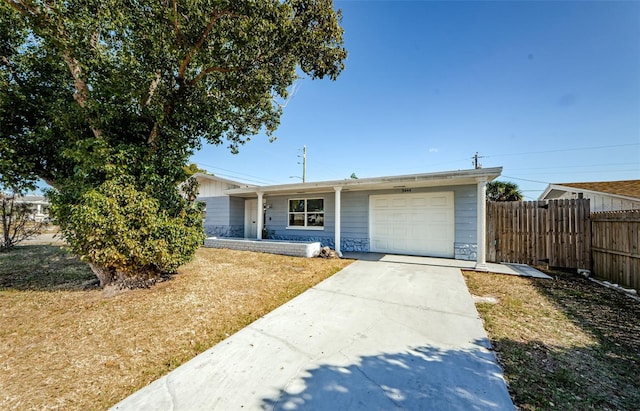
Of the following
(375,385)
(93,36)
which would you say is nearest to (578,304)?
(375,385)

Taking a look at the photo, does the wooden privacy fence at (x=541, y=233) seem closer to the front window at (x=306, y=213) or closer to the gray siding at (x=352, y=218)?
the gray siding at (x=352, y=218)

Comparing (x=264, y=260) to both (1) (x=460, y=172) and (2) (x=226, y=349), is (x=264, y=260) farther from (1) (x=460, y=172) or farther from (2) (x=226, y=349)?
(1) (x=460, y=172)

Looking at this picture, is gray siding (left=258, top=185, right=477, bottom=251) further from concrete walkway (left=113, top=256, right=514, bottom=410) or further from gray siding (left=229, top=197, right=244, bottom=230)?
concrete walkway (left=113, top=256, right=514, bottom=410)

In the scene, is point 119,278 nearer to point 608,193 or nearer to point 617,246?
point 617,246

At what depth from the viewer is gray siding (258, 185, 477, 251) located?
8.31 m

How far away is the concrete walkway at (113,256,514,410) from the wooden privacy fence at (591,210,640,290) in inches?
155

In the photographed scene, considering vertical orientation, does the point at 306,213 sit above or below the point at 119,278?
above

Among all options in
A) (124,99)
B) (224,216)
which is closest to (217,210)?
(224,216)

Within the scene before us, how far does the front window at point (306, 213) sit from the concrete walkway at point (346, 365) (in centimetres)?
676

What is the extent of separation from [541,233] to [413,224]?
12.2ft

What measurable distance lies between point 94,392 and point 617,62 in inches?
546

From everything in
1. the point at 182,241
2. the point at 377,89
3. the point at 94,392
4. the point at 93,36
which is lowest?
the point at 94,392

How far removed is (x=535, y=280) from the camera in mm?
6164

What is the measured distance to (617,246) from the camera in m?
5.72
